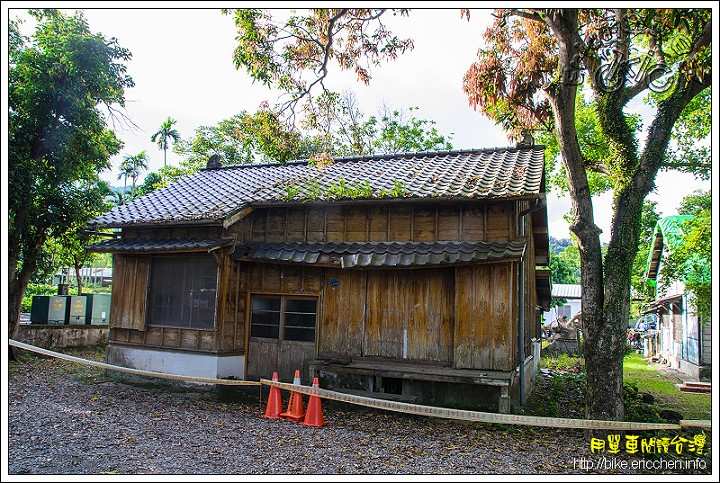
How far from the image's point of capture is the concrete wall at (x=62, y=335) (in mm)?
Result: 15898

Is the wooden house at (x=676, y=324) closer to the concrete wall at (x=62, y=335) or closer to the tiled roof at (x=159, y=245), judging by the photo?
the tiled roof at (x=159, y=245)

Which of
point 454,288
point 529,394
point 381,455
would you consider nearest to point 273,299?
point 454,288

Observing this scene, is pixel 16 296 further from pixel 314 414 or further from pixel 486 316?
pixel 486 316

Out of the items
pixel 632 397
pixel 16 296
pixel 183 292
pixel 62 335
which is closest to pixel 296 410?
pixel 183 292

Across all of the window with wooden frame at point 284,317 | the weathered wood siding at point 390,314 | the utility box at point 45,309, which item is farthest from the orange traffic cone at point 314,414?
the utility box at point 45,309

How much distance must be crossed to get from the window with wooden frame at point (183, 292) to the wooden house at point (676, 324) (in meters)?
11.7

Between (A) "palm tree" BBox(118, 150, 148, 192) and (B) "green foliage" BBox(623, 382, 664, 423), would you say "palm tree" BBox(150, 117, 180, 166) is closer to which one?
(A) "palm tree" BBox(118, 150, 148, 192)

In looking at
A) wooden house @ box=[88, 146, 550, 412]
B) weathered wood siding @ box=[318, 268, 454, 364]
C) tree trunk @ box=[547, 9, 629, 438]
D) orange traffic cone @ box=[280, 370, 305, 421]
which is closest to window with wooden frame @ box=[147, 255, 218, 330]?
wooden house @ box=[88, 146, 550, 412]

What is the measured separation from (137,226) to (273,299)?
3.82m

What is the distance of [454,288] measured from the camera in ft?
31.2

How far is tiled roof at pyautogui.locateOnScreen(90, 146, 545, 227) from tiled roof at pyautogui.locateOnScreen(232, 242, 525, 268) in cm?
97

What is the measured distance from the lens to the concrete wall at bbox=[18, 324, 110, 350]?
1590 centimetres

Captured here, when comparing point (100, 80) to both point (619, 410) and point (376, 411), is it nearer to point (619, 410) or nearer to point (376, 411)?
point (376, 411)

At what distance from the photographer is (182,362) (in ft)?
36.0
